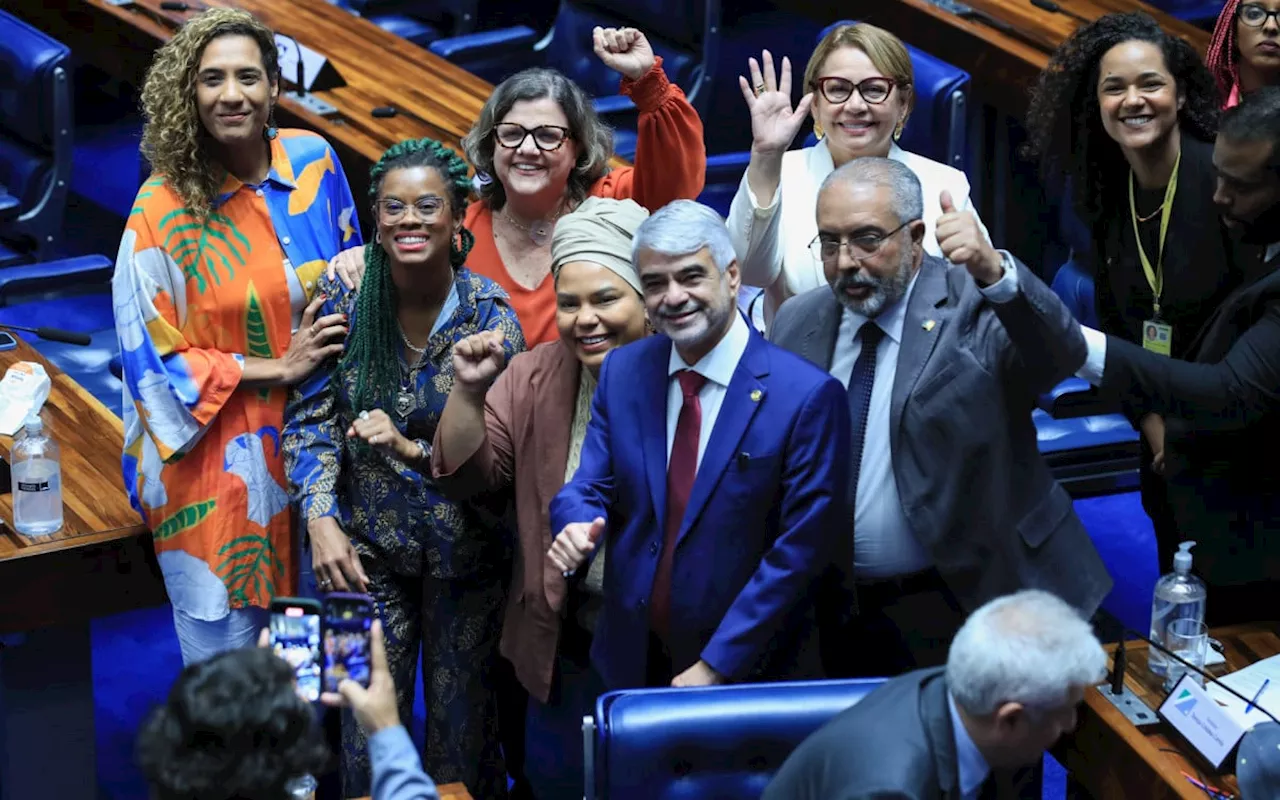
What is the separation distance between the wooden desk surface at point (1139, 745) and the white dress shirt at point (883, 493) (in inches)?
13.3

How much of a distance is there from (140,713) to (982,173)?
2.60m

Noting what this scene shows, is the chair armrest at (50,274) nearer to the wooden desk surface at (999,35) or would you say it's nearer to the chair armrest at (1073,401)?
the wooden desk surface at (999,35)

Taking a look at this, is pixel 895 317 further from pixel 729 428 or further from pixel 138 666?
pixel 138 666

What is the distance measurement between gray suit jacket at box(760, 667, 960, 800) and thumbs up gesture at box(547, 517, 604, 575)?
51 centimetres

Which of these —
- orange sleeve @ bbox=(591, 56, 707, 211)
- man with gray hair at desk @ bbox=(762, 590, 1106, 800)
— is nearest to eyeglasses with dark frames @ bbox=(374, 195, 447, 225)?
orange sleeve @ bbox=(591, 56, 707, 211)

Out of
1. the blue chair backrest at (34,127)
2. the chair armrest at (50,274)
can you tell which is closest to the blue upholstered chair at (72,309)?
the chair armrest at (50,274)

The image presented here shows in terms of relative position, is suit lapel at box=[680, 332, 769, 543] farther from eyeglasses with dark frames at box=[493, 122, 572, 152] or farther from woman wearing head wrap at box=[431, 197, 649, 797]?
eyeglasses with dark frames at box=[493, 122, 572, 152]

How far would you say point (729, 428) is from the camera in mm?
2467

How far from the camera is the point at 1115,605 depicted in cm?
377

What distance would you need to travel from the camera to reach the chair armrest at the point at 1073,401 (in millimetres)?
4328

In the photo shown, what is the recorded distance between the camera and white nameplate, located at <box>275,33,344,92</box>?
4246mm

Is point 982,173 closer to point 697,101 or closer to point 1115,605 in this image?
point 697,101

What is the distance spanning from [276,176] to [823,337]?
38.1 inches

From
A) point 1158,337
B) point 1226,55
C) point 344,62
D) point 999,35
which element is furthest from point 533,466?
point 999,35
